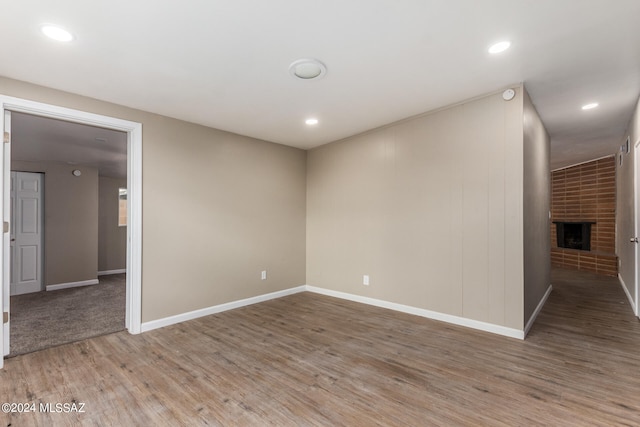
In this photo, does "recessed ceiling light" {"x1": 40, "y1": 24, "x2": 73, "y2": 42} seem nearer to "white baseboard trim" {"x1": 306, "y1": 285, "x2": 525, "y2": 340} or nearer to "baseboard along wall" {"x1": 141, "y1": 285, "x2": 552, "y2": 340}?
"baseboard along wall" {"x1": 141, "y1": 285, "x2": 552, "y2": 340}

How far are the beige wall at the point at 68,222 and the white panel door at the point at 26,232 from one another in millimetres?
101

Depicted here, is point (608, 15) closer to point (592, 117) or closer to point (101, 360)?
point (592, 117)

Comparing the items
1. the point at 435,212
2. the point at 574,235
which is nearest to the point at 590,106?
the point at 435,212

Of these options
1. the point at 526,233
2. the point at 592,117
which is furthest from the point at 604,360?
the point at 592,117

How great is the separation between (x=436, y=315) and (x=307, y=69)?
2.97 meters

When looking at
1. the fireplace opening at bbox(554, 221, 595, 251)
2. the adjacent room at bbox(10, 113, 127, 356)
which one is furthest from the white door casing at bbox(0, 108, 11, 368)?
the fireplace opening at bbox(554, 221, 595, 251)

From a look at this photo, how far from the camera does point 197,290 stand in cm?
379

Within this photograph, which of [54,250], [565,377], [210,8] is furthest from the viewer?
[54,250]

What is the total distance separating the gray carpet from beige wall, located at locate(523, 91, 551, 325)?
4.42 meters

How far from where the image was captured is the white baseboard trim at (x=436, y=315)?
3.03 m

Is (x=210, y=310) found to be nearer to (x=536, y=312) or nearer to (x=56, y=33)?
(x=56, y=33)

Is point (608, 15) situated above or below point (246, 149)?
above

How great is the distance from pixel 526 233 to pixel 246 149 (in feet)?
11.7

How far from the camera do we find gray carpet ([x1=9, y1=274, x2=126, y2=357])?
3.08 metres
